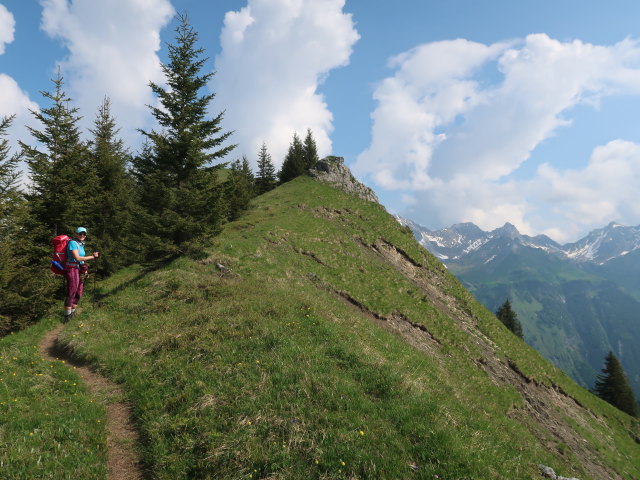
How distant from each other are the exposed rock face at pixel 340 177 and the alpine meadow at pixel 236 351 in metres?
13.9

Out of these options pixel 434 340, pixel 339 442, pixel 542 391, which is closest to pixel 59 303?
pixel 339 442

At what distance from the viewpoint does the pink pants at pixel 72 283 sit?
49.6 ft

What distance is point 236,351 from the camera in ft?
34.4

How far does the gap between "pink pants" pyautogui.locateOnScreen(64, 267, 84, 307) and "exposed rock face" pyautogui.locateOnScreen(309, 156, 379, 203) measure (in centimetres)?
3893

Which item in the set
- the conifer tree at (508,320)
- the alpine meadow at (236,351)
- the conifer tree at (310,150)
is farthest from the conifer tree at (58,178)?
the conifer tree at (508,320)

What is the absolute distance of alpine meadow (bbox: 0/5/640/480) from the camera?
266 inches

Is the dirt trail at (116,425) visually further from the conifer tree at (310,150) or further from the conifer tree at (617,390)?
the conifer tree at (617,390)

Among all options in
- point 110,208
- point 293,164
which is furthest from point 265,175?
point 110,208

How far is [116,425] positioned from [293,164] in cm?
5486

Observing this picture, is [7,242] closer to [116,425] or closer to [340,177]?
[116,425]

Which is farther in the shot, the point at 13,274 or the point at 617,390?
the point at 617,390

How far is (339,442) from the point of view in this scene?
674cm

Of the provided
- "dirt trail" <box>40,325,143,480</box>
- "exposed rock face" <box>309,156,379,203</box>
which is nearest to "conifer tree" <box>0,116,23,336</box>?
"dirt trail" <box>40,325,143,480</box>

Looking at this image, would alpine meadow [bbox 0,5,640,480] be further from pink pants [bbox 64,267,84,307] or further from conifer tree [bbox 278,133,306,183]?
conifer tree [bbox 278,133,306,183]
